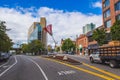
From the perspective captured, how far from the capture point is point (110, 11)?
189 feet

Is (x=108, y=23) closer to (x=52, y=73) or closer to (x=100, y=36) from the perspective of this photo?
(x=100, y=36)

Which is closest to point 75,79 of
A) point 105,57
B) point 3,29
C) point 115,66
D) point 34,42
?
point 115,66

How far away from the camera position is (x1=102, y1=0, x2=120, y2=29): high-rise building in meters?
53.8

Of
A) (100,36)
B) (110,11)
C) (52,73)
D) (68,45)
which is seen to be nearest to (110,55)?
(52,73)

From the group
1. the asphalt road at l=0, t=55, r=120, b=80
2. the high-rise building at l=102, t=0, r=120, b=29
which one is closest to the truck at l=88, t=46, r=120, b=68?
the asphalt road at l=0, t=55, r=120, b=80

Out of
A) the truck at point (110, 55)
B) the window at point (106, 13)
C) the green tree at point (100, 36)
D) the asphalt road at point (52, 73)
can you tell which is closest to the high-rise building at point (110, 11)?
the window at point (106, 13)

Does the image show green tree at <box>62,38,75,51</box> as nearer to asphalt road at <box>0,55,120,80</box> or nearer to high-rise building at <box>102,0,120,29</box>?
high-rise building at <box>102,0,120,29</box>

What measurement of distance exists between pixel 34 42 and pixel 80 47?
85.1 ft

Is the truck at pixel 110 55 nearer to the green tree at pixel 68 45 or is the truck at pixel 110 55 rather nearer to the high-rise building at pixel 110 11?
the high-rise building at pixel 110 11

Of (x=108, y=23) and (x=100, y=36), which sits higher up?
(x=108, y=23)

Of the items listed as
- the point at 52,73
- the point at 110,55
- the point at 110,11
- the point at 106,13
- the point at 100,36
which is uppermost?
the point at 106,13

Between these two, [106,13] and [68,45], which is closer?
[106,13]

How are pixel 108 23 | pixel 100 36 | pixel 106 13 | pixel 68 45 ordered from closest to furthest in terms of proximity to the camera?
1. pixel 100 36
2. pixel 108 23
3. pixel 106 13
4. pixel 68 45

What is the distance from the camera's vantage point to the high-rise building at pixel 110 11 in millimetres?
53847
